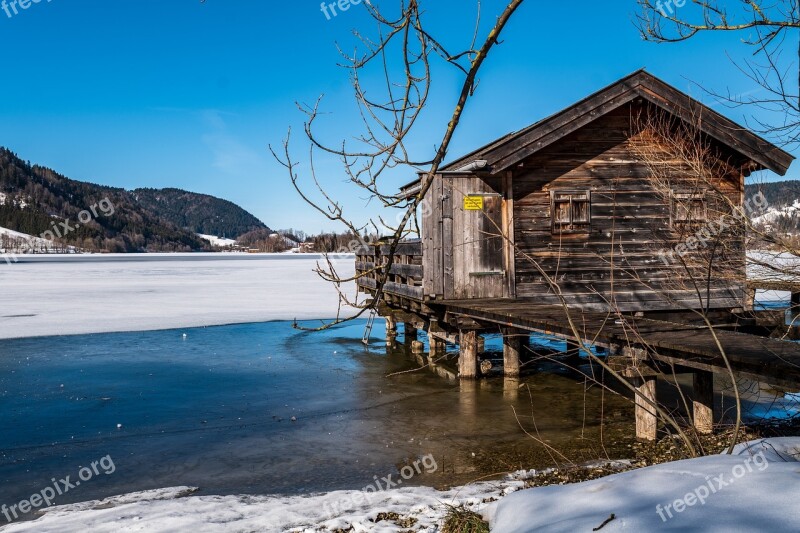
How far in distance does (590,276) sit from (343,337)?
8716 mm

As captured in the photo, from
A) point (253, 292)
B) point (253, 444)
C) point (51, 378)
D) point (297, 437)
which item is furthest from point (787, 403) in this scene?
point (253, 292)

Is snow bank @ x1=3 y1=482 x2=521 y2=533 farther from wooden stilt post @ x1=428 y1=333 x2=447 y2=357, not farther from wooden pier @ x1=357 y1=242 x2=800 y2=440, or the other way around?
wooden stilt post @ x1=428 y1=333 x2=447 y2=357

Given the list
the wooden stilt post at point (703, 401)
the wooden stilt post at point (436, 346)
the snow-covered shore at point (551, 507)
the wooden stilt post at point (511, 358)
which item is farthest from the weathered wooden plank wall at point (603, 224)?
the snow-covered shore at point (551, 507)

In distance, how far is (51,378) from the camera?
12.2m

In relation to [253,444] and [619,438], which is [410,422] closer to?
[253,444]

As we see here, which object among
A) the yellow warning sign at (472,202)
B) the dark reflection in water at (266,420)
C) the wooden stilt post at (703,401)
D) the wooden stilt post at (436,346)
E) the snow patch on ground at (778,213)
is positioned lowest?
the dark reflection in water at (266,420)

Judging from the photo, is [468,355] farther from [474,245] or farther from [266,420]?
[266,420]

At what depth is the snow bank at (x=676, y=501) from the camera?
2.40 meters

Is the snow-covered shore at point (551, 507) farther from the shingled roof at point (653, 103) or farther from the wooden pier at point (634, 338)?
the shingled roof at point (653, 103)

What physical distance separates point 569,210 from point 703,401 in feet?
17.3

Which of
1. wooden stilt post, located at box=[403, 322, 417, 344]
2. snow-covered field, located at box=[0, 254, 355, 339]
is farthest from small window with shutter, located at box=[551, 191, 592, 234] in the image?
wooden stilt post, located at box=[403, 322, 417, 344]

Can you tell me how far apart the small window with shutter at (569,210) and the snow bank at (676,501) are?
8.83m

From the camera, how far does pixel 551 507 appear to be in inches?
121

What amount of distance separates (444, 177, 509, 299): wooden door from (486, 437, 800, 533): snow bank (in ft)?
28.2
